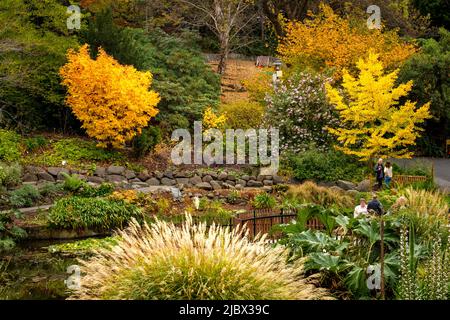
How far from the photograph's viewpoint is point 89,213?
19094mm

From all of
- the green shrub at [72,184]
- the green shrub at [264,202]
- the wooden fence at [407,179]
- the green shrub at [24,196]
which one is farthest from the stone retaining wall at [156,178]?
the wooden fence at [407,179]

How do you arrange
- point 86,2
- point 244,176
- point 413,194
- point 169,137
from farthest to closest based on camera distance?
1. point 86,2
2. point 169,137
3. point 244,176
4. point 413,194

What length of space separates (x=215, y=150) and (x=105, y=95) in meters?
4.59

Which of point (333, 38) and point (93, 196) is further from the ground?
point (333, 38)

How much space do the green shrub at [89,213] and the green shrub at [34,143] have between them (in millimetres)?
5437

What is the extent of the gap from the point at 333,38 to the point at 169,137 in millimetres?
7755

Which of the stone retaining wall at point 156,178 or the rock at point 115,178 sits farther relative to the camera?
the rock at point 115,178

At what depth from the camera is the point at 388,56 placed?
29391mm

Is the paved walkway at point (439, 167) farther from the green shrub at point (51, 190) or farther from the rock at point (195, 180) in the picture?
the green shrub at point (51, 190)

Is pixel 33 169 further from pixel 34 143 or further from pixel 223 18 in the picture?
pixel 223 18

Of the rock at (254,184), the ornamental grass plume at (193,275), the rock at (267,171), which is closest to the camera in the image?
the ornamental grass plume at (193,275)

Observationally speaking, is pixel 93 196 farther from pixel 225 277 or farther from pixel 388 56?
pixel 388 56

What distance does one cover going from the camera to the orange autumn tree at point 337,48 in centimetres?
2869
